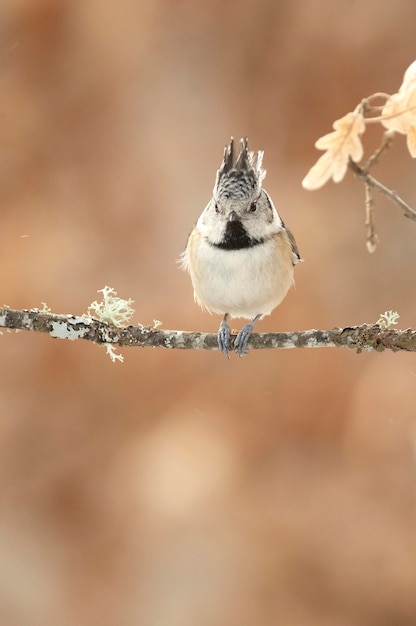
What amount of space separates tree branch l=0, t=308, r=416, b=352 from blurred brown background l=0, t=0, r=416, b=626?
1816 millimetres

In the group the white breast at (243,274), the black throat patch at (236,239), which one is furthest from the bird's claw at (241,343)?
the black throat patch at (236,239)

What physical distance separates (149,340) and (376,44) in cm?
232

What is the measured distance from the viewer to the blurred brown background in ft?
10.8

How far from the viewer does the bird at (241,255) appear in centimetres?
163

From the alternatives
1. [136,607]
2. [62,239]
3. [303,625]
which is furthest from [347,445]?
[62,239]

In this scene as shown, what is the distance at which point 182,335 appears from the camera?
1.51 metres

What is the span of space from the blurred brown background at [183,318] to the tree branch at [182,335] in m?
1.82

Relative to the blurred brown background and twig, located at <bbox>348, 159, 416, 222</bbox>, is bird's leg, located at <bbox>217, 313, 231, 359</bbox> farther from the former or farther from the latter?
the blurred brown background

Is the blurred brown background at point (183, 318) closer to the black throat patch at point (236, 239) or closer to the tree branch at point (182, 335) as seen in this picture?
the black throat patch at point (236, 239)

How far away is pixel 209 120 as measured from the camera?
3.37 meters

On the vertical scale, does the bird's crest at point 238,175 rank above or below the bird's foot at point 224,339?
above

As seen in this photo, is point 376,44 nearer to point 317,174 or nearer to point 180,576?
point 180,576

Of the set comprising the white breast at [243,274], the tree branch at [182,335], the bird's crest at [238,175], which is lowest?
the tree branch at [182,335]

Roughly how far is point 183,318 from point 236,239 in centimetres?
169
